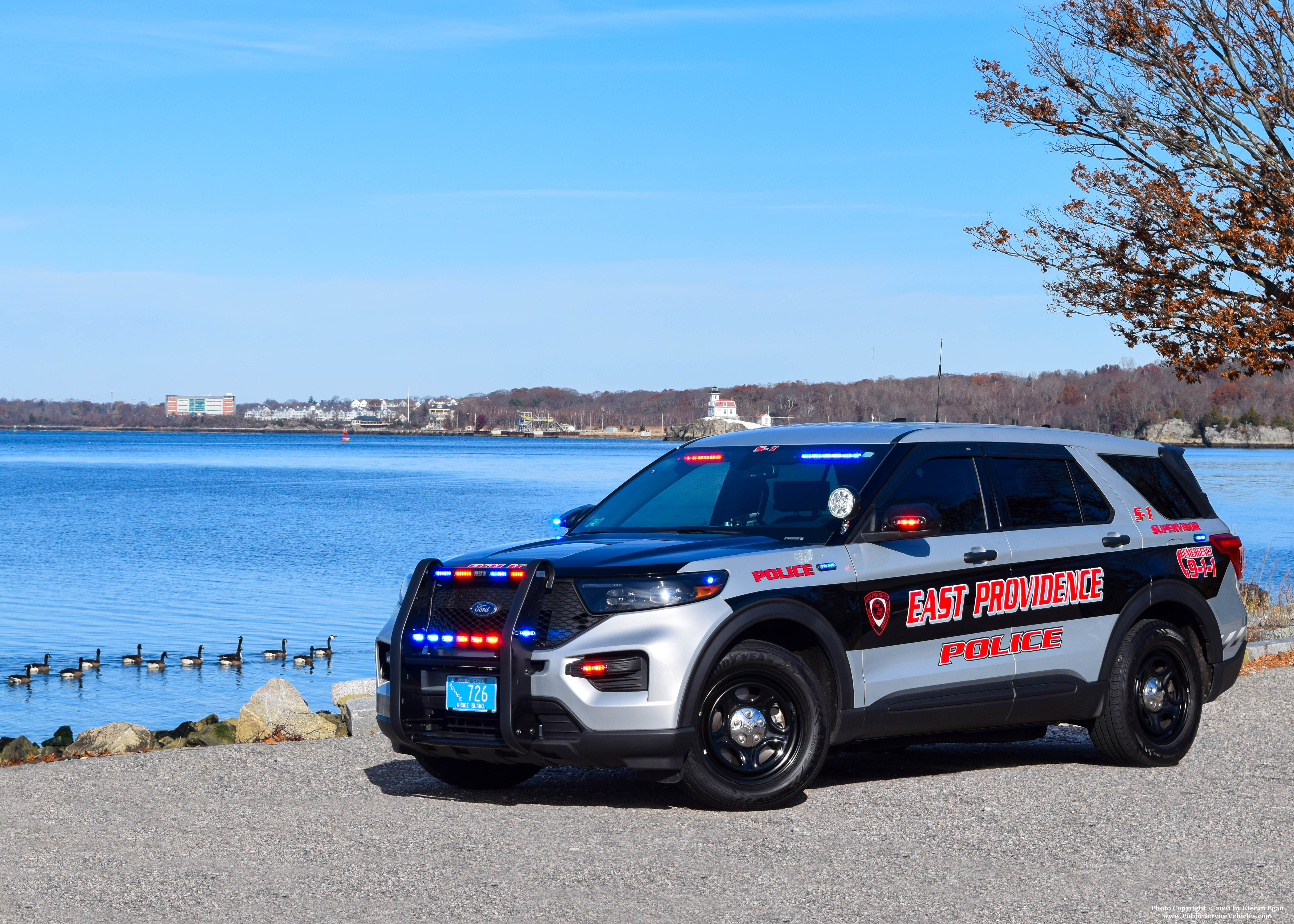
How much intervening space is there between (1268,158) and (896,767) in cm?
1257

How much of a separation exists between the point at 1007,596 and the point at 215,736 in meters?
6.16

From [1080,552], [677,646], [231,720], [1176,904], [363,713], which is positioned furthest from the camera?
[231,720]

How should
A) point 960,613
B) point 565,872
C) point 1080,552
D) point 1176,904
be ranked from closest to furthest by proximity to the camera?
point 1176,904
point 565,872
point 960,613
point 1080,552

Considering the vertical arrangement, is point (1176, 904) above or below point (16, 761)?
above

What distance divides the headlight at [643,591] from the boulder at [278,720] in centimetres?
417

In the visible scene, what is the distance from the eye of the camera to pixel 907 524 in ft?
23.9

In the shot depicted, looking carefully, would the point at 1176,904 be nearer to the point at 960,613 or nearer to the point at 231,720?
the point at 960,613

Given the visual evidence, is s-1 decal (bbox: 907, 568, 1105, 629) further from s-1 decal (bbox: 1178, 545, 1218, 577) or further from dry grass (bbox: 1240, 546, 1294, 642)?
dry grass (bbox: 1240, 546, 1294, 642)

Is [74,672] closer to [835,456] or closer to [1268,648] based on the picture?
[1268,648]

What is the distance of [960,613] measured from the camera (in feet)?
25.5

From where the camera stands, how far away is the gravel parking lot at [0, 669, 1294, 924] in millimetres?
5562

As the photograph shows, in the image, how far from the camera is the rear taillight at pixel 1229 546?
920 centimetres

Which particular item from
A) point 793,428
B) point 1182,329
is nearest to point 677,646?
point 793,428

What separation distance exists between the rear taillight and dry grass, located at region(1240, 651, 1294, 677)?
3.57 meters
